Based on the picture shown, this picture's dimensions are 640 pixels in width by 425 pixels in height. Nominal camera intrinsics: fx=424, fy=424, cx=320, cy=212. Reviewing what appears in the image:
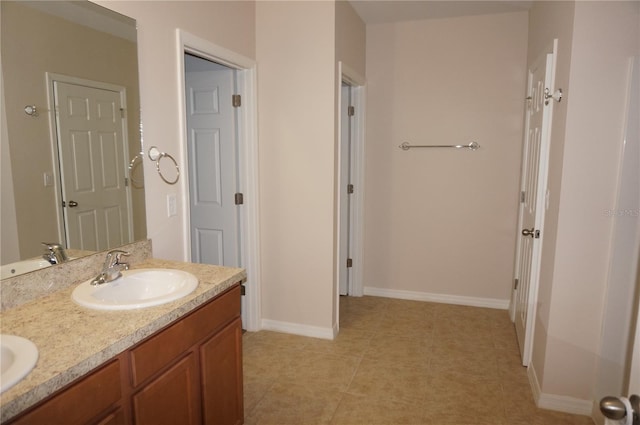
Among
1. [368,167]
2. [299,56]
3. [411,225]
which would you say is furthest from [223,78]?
[411,225]

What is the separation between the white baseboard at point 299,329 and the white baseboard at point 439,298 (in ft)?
3.33

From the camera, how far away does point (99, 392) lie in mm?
1215

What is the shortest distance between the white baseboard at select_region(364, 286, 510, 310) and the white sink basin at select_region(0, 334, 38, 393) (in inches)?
132

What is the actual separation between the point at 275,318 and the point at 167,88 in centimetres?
194

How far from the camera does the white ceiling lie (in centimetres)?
330

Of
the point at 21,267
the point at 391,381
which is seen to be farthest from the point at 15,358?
Result: the point at 391,381

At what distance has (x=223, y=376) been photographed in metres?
1.87

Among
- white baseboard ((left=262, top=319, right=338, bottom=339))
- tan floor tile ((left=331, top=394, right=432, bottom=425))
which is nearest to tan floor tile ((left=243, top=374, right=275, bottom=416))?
tan floor tile ((left=331, top=394, right=432, bottom=425))

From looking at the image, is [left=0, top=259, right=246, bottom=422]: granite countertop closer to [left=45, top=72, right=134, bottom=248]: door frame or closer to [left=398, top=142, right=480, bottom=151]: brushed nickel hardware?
[left=45, top=72, right=134, bottom=248]: door frame

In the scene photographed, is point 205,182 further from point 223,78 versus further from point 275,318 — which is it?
point 275,318

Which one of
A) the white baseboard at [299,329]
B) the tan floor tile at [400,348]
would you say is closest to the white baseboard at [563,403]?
the tan floor tile at [400,348]

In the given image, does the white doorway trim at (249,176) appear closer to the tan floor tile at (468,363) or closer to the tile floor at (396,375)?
the tile floor at (396,375)

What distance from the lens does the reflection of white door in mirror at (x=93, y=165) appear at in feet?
5.55

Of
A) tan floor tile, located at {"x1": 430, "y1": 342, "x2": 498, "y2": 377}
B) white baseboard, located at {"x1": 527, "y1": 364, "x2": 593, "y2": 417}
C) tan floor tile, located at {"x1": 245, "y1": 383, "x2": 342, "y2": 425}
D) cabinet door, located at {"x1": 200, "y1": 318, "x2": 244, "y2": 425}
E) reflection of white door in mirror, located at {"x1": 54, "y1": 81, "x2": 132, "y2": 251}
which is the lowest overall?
tan floor tile, located at {"x1": 245, "y1": 383, "x2": 342, "y2": 425}
